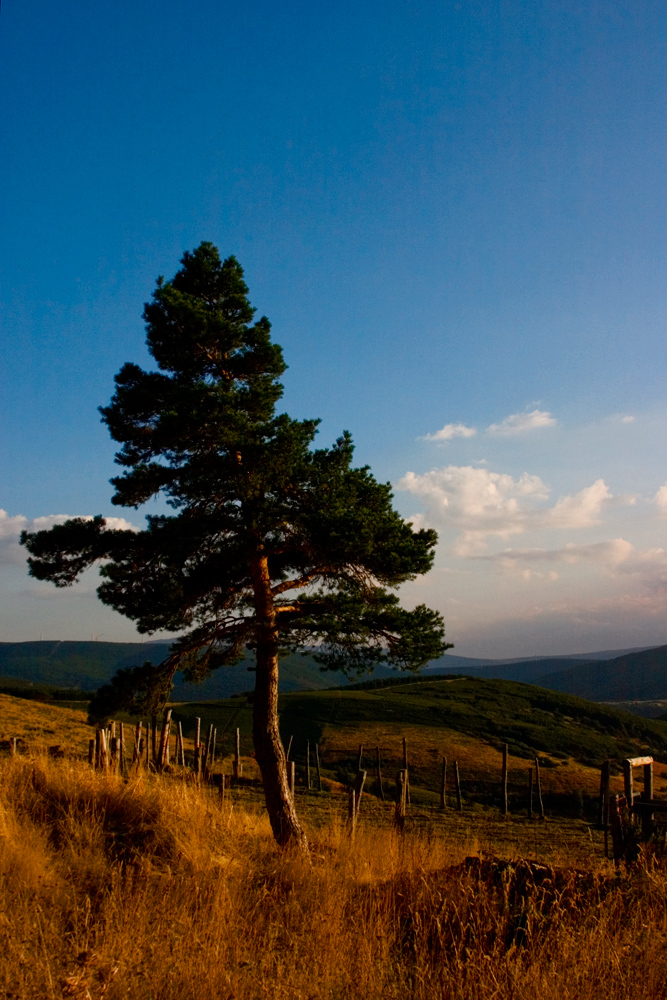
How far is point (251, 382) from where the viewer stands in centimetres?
1444

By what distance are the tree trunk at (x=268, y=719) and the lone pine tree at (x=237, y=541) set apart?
31 mm

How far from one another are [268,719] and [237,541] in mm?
3700

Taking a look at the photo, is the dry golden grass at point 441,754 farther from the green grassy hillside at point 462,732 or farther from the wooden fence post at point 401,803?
the wooden fence post at point 401,803

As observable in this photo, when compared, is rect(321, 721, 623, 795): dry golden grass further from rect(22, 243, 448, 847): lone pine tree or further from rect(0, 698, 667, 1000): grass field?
rect(0, 698, 667, 1000): grass field

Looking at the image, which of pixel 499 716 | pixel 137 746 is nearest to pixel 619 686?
pixel 499 716

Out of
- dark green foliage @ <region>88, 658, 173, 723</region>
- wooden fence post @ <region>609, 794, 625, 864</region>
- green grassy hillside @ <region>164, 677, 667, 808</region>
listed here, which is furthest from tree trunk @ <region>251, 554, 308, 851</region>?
green grassy hillside @ <region>164, 677, 667, 808</region>

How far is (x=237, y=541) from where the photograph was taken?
41.1 feet

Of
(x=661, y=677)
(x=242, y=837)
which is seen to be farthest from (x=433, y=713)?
(x=661, y=677)

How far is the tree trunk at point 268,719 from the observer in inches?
474

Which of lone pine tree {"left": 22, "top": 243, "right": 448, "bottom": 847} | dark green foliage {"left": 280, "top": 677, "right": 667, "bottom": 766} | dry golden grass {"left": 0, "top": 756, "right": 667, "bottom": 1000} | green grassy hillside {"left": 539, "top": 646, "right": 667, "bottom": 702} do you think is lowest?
green grassy hillside {"left": 539, "top": 646, "right": 667, "bottom": 702}

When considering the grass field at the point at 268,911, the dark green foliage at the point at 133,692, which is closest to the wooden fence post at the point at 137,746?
the dark green foliage at the point at 133,692

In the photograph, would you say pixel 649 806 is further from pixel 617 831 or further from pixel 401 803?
pixel 401 803

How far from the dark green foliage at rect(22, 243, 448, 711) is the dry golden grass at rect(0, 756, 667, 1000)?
4456 mm

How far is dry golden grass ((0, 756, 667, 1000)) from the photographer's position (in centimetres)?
440
